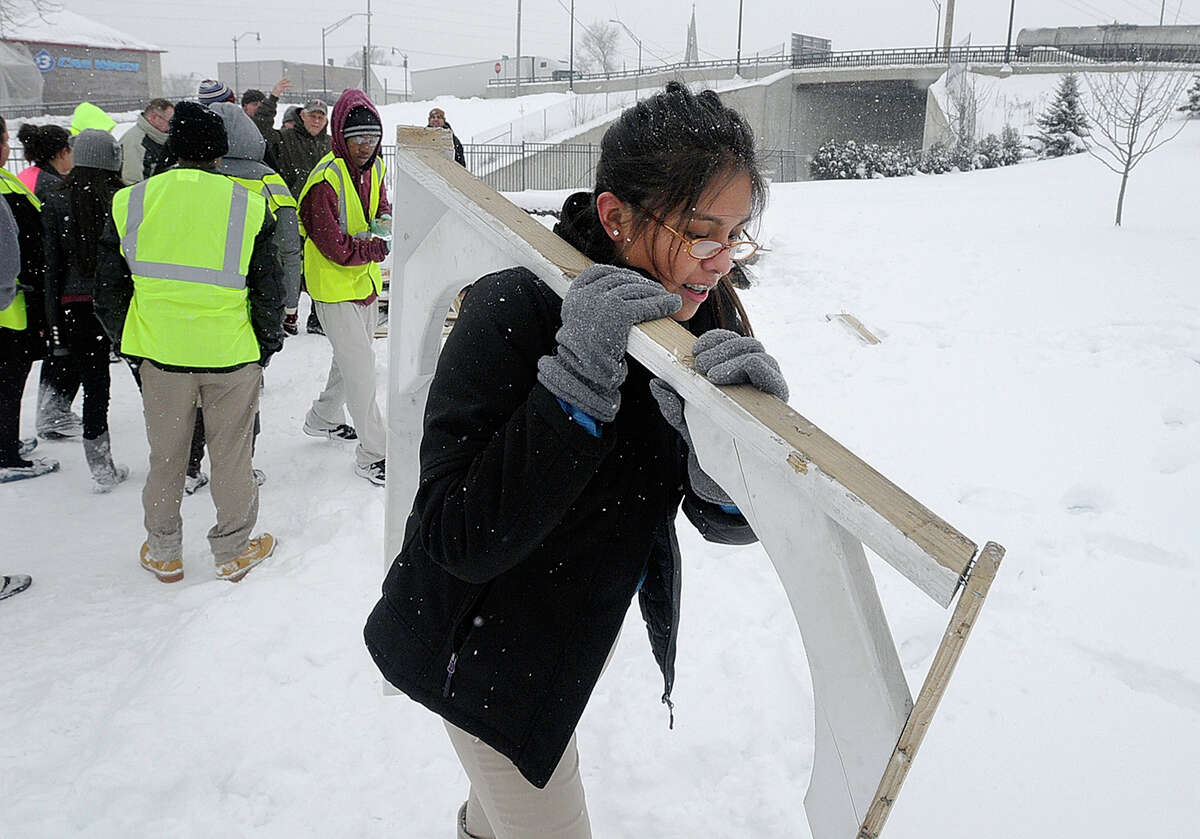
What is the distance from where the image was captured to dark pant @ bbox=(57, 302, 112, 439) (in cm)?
458

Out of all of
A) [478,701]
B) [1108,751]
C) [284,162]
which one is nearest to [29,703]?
[478,701]

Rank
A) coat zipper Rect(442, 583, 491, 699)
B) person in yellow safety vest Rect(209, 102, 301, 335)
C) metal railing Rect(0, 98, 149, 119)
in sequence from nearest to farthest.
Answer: coat zipper Rect(442, 583, 491, 699) → person in yellow safety vest Rect(209, 102, 301, 335) → metal railing Rect(0, 98, 149, 119)

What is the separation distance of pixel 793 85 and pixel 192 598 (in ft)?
123

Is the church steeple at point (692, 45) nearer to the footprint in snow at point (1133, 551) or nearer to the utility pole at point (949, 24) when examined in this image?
the utility pole at point (949, 24)

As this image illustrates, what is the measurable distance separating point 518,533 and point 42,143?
5.05 meters

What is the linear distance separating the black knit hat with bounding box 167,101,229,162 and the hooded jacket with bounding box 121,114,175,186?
2201 millimetres

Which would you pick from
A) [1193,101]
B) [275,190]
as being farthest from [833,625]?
[1193,101]

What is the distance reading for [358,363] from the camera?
15.1 feet

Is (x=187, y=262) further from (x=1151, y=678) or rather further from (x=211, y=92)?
(x=1151, y=678)

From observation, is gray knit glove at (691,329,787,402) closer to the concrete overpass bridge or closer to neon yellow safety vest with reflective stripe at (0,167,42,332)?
neon yellow safety vest with reflective stripe at (0,167,42,332)

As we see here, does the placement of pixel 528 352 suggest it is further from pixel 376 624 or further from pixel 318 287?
pixel 318 287

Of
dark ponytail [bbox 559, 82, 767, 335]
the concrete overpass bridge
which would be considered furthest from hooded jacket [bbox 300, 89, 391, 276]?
the concrete overpass bridge

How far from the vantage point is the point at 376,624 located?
1497 millimetres

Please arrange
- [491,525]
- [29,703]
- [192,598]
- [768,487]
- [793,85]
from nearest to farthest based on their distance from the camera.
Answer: [768,487]
[491,525]
[29,703]
[192,598]
[793,85]
